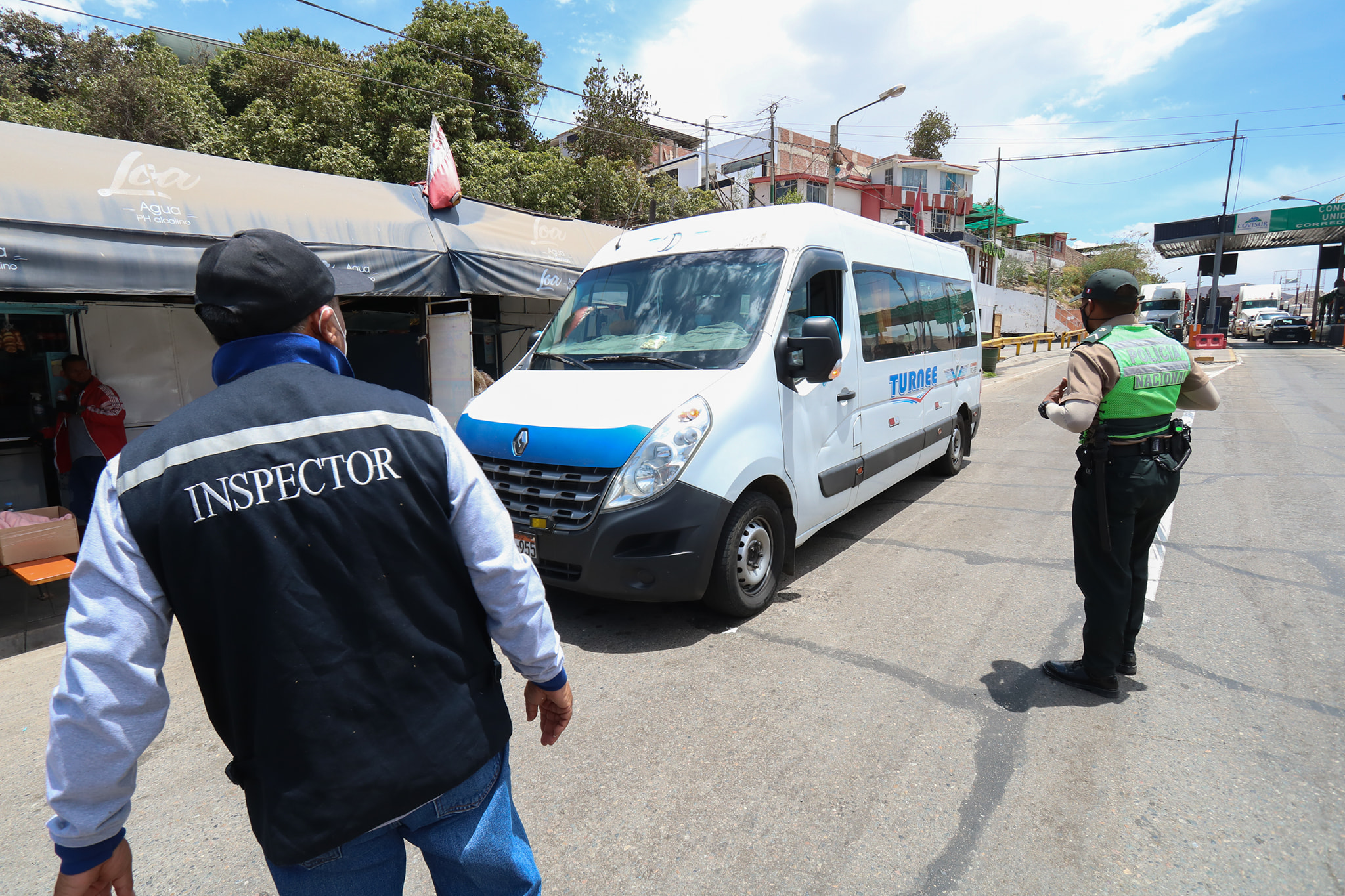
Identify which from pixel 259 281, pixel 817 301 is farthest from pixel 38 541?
pixel 817 301

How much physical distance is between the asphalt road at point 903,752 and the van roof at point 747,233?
2.36 metres

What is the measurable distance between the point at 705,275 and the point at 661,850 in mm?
3437

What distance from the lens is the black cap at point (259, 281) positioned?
126 cm

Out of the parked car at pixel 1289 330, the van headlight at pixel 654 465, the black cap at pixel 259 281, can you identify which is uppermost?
the parked car at pixel 1289 330

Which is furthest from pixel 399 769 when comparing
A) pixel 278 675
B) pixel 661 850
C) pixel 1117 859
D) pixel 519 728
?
→ pixel 1117 859

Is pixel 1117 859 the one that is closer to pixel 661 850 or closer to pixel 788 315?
pixel 661 850

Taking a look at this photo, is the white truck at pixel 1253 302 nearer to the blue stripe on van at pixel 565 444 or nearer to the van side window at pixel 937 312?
the van side window at pixel 937 312

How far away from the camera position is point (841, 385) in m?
4.88

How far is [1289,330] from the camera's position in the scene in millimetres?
33281

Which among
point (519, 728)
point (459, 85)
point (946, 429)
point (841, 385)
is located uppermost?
point (459, 85)

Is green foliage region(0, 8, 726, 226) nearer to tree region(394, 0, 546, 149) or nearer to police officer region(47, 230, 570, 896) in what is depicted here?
tree region(394, 0, 546, 149)

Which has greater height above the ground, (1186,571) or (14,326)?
(14,326)

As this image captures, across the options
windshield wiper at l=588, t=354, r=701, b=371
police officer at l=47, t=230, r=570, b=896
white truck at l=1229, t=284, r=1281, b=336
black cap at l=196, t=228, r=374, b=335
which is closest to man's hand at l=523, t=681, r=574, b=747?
police officer at l=47, t=230, r=570, b=896

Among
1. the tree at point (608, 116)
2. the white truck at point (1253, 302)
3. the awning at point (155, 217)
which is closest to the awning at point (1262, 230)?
the white truck at point (1253, 302)
